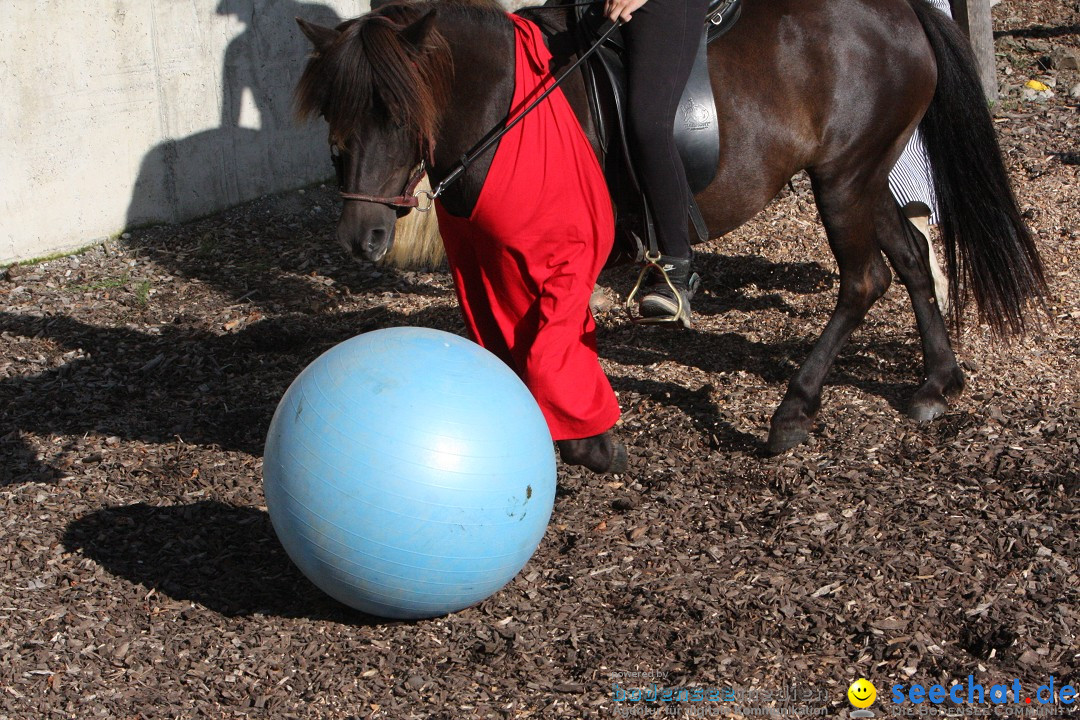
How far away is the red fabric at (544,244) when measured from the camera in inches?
136

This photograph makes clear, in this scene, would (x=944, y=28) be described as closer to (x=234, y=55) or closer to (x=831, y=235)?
(x=831, y=235)

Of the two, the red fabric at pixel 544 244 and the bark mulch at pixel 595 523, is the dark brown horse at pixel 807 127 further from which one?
the bark mulch at pixel 595 523

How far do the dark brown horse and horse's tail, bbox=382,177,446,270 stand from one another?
2.59m

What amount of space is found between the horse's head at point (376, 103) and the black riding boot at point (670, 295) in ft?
3.43

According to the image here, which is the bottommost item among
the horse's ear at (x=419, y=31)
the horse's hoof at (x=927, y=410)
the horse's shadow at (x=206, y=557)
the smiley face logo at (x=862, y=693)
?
the horse's shadow at (x=206, y=557)

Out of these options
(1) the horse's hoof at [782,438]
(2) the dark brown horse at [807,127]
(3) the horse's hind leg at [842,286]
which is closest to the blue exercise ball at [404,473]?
(2) the dark brown horse at [807,127]

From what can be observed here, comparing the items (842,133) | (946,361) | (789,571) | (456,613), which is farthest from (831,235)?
(456,613)

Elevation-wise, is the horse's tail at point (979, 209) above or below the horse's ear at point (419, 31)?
below

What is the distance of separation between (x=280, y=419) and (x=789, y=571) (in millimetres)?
1735

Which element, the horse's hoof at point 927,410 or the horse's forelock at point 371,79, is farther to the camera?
the horse's hoof at point 927,410

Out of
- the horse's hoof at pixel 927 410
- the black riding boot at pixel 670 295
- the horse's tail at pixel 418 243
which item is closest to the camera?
the black riding boot at pixel 670 295

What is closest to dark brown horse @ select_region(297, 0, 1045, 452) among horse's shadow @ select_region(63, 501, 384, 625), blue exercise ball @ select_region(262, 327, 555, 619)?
blue exercise ball @ select_region(262, 327, 555, 619)

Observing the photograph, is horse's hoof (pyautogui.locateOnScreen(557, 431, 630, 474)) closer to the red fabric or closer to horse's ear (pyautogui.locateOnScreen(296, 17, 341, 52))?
the red fabric

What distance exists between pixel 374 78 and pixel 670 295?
4.60 feet
